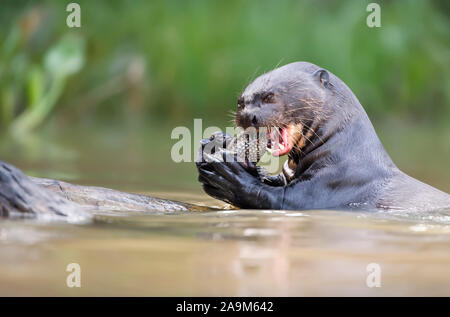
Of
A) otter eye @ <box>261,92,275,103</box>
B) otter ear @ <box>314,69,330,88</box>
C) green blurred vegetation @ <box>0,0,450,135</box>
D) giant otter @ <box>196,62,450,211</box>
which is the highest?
green blurred vegetation @ <box>0,0,450,135</box>

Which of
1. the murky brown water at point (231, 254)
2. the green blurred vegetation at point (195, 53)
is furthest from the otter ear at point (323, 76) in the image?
the green blurred vegetation at point (195, 53)

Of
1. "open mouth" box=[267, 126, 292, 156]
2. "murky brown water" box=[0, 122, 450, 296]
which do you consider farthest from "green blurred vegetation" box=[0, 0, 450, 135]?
"murky brown water" box=[0, 122, 450, 296]

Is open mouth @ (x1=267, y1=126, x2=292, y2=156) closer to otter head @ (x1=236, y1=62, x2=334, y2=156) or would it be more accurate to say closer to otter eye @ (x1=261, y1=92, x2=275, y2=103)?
otter head @ (x1=236, y1=62, x2=334, y2=156)

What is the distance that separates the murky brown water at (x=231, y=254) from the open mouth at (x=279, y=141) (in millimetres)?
471

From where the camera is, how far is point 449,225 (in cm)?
→ 314

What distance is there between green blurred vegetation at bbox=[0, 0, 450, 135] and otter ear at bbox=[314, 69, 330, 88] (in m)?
5.07

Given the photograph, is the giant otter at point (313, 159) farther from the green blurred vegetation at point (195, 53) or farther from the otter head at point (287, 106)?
the green blurred vegetation at point (195, 53)

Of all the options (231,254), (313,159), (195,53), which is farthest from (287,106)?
(195,53)

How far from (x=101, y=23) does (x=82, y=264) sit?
26.3ft

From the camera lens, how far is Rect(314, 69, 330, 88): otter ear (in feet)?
12.7

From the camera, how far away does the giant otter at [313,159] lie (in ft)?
11.5
